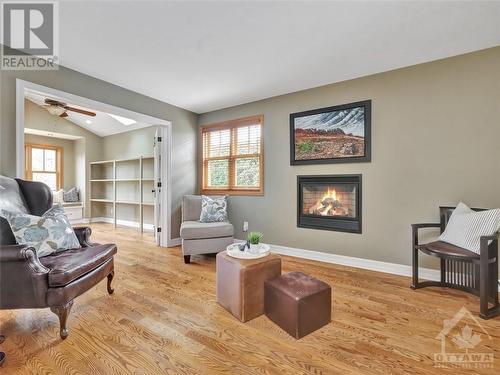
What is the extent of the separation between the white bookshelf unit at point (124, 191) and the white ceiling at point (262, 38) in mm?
2839

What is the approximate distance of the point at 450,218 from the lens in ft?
7.68

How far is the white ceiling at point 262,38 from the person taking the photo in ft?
6.20

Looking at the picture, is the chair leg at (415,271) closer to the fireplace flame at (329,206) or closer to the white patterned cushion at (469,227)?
the white patterned cushion at (469,227)

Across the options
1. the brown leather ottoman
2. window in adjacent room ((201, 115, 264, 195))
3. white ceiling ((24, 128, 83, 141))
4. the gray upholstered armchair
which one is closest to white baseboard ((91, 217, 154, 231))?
window in adjacent room ((201, 115, 264, 195))

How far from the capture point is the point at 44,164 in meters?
6.31

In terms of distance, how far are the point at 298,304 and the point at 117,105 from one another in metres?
3.38

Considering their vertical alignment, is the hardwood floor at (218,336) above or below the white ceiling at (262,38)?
below

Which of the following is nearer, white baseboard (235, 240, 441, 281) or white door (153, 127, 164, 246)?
white baseboard (235, 240, 441, 281)

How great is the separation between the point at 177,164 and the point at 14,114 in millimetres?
2144

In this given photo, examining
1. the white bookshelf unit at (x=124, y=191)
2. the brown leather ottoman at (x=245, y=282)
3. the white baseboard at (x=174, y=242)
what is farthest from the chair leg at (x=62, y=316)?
the white bookshelf unit at (x=124, y=191)

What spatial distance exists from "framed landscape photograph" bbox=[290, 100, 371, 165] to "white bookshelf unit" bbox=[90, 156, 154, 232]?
3.49 m

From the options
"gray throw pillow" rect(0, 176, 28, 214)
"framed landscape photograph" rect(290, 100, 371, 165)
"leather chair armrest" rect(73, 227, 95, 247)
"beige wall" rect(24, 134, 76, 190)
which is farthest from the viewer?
"beige wall" rect(24, 134, 76, 190)

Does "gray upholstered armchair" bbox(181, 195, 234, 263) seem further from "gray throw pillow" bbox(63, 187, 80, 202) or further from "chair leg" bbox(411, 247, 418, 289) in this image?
"gray throw pillow" bbox(63, 187, 80, 202)

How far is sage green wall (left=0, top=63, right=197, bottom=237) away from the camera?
2.32 meters
